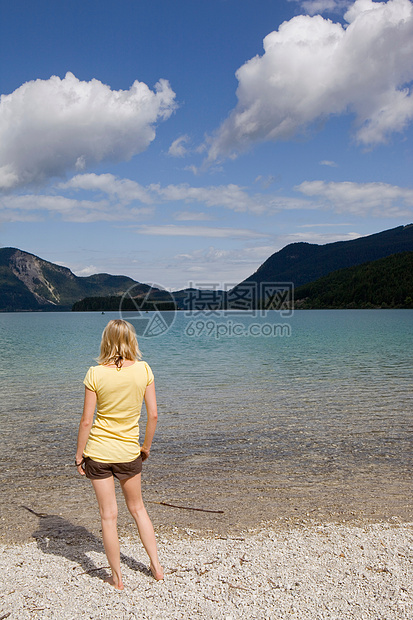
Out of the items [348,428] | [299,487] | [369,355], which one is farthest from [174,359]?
[299,487]

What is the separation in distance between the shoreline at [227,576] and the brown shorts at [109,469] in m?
1.37

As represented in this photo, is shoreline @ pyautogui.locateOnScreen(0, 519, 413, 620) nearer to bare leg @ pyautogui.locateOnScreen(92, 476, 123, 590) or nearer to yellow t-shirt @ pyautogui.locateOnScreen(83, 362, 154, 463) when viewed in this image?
bare leg @ pyautogui.locateOnScreen(92, 476, 123, 590)

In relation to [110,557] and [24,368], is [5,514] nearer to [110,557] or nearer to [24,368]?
[110,557]

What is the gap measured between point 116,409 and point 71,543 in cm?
290

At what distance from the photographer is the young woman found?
5344 millimetres

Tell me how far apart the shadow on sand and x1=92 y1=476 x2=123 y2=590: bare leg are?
0.33 meters

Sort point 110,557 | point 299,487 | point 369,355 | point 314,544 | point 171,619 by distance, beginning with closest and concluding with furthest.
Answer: point 171,619 → point 110,557 → point 314,544 → point 299,487 → point 369,355

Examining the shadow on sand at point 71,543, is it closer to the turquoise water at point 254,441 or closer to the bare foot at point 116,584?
the bare foot at point 116,584

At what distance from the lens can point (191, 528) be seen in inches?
291

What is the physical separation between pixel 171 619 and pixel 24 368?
29.6 m

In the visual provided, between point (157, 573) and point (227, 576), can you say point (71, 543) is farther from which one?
point (227, 576)

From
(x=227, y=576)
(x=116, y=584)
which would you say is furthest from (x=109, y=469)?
(x=227, y=576)

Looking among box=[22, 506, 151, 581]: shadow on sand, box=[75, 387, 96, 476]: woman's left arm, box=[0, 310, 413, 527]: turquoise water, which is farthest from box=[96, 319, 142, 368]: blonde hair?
box=[0, 310, 413, 527]: turquoise water

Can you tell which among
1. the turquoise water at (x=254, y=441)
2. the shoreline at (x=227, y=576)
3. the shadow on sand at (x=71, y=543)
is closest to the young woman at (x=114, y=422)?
the shoreline at (x=227, y=576)
